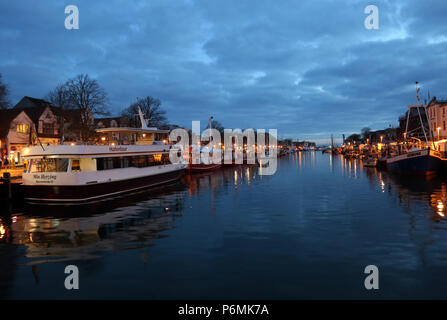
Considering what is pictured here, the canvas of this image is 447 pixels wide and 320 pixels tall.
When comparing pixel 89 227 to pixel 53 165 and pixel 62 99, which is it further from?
pixel 62 99

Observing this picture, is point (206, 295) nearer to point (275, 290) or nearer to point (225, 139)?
point (275, 290)

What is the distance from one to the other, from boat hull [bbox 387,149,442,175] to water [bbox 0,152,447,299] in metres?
21.8

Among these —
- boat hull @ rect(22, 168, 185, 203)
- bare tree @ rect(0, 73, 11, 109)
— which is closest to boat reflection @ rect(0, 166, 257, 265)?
boat hull @ rect(22, 168, 185, 203)

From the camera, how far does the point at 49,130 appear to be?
180ft

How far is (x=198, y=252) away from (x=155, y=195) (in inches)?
638

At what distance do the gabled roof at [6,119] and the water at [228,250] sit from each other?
2483 centimetres

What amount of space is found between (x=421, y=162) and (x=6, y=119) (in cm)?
6007

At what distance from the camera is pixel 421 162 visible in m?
40.2

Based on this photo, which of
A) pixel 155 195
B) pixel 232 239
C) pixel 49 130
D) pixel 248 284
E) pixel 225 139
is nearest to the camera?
pixel 248 284

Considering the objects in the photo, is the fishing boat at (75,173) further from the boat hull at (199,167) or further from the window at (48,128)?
the window at (48,128)

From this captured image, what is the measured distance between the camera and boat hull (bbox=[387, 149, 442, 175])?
3938 cm

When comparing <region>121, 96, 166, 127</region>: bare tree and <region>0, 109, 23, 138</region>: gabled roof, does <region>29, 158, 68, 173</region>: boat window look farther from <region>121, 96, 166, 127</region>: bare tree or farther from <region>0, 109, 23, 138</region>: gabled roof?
<region>121, 96, 166, 127</region>: bare tree
